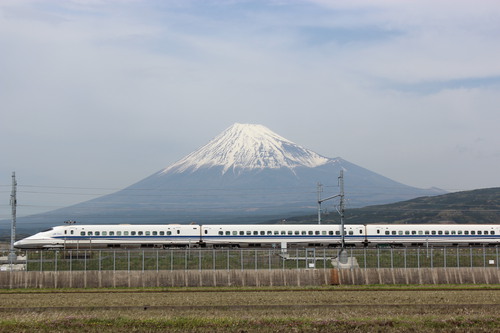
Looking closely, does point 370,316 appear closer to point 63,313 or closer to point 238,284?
point 63,313

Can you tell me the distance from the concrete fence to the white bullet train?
34.5m

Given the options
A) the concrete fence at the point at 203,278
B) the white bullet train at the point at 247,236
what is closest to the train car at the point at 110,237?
the white bullet train at the point at 247,236

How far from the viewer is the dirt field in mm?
28078

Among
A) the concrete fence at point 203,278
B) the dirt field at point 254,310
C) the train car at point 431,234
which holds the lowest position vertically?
the dirt field at point 254,310

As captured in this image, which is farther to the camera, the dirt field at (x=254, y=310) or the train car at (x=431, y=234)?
the train car at (x=431, y=234)

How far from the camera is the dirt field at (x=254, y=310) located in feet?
92.1

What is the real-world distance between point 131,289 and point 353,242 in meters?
47.4

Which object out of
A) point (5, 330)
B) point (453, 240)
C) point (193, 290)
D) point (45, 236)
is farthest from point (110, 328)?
point (453, 240)

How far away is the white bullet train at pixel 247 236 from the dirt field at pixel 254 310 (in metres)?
38.5

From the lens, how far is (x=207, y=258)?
192ft

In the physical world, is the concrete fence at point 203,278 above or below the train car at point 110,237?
below

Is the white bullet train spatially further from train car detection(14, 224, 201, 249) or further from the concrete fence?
the concrete fence

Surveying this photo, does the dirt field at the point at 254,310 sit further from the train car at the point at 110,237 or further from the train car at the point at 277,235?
the train car at the point at 277,235

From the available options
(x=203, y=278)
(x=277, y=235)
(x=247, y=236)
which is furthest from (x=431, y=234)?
(x=203, y=278)
